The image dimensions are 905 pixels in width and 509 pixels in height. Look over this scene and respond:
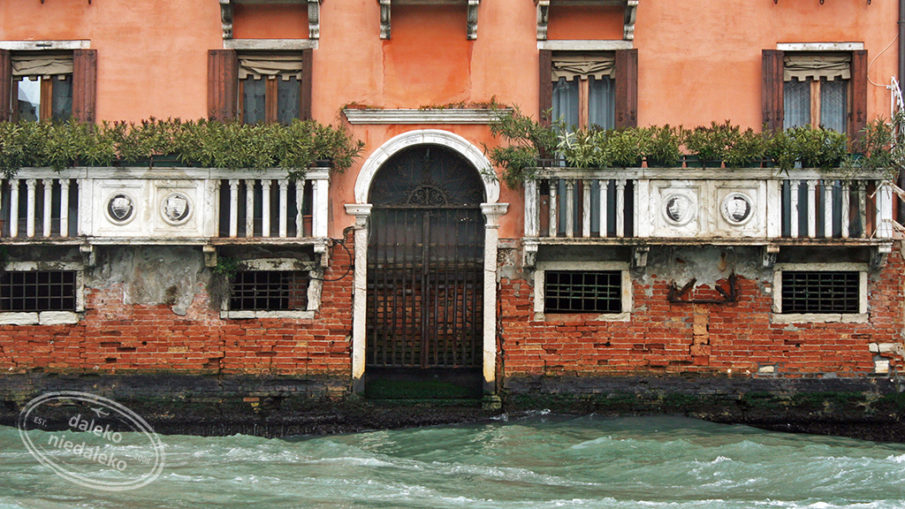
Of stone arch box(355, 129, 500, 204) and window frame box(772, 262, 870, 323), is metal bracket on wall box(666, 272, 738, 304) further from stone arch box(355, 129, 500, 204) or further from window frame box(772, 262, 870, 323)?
stone arch box(355, 129, 500, 204)

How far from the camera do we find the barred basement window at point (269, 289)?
12.8m

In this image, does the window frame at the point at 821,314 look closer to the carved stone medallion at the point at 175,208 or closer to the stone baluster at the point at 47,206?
the carved stone medallion at the point at 175,208

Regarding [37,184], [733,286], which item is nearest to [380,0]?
[37,184]

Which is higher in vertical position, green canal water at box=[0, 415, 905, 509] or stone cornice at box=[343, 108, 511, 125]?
stone cornice at box=[343, 108, 511, 125]

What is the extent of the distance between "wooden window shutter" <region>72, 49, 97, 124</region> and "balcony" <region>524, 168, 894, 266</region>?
5.27 meters

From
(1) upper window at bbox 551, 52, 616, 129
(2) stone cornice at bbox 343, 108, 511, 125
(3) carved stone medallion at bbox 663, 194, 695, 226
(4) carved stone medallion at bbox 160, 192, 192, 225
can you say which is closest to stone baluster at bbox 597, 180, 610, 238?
(3) carved stone medallion at bbox 663, 194, 695, 226

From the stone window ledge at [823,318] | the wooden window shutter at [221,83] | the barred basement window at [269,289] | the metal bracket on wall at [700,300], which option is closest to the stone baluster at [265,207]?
the barred basement window at [269,289]

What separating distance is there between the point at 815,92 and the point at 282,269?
22.0 ft

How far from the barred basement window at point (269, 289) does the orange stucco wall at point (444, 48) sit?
803 mm

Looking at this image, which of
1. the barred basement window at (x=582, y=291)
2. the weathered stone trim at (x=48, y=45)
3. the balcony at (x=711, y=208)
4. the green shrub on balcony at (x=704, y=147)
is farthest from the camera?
the weathered stone trim at (x=48, y=45)

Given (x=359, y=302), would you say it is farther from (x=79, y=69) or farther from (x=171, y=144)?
(x=79, y=69)

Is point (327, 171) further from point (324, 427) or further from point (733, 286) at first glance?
point (733, 286)

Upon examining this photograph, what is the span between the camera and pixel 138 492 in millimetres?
9367

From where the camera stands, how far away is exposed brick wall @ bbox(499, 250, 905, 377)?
12.6 meters
